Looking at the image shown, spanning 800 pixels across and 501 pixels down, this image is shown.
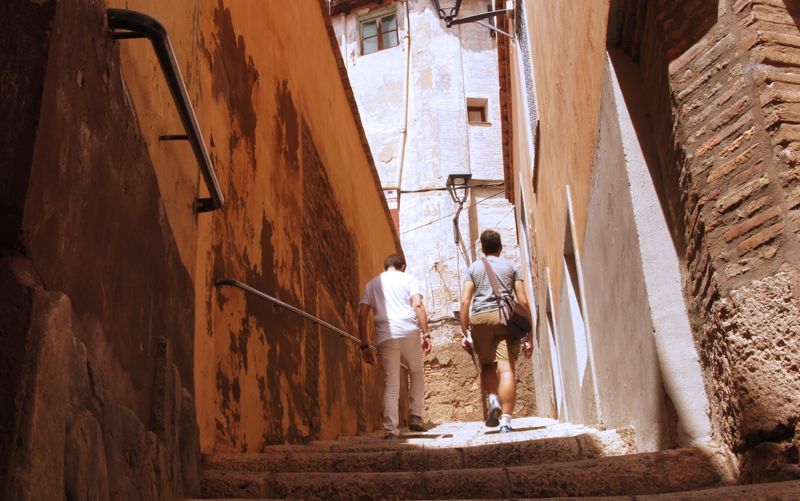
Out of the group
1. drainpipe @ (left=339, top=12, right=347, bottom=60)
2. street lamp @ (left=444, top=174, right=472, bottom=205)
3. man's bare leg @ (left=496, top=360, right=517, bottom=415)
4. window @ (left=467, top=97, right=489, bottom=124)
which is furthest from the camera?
drainpipe @ (left=339, top=12, right=347, bottom=60)

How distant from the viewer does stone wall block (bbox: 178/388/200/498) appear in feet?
11.2

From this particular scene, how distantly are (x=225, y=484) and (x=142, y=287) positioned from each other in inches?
37.8

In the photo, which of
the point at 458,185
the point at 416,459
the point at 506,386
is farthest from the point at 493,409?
the point at 458,185

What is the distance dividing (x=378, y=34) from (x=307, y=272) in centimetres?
1830

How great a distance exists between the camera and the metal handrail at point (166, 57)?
2.84 meters

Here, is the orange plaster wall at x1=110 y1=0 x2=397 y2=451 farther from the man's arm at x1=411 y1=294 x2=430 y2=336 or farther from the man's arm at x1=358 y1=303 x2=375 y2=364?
the man's arm at x1=411 y1=294 x2=430 y2=336

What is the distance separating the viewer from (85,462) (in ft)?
7.51

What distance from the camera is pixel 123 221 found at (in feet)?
9.21

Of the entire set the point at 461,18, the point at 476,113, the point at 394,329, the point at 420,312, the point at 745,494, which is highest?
the point at 476,113

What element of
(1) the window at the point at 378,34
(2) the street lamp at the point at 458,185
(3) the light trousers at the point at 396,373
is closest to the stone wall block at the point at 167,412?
(3) the light trousers at the point at 396,373

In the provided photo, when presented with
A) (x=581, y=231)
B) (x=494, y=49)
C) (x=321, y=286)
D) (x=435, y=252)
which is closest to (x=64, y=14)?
(x=581, y=231)

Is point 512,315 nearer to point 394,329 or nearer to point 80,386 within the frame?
point 394,329

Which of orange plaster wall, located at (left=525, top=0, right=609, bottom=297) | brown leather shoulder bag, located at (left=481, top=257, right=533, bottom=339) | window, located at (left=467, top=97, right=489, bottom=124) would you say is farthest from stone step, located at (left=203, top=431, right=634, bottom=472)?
window, located at (left=467, top=97, right=489, bottom=124)

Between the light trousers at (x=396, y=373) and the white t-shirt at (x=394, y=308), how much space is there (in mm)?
58
